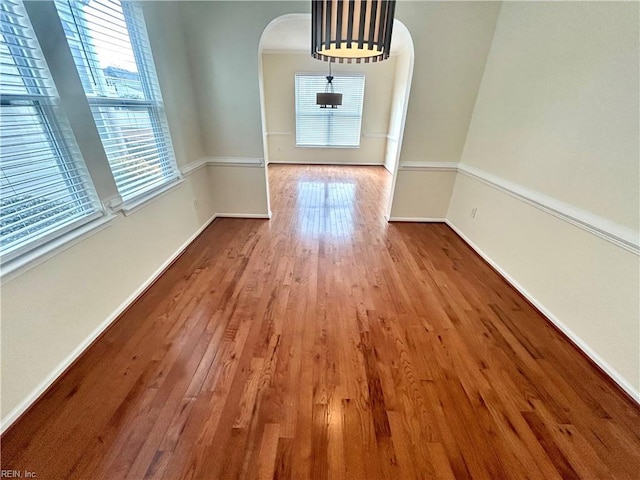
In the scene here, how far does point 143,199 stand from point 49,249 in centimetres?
82

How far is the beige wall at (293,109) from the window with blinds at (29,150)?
6061 millimetres

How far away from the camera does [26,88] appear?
1.31 meters

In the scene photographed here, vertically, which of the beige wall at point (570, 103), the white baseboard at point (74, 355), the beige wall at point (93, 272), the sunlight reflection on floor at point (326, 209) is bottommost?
the sunlight reflection on floor at point (326, 209)

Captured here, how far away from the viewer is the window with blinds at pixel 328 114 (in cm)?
661

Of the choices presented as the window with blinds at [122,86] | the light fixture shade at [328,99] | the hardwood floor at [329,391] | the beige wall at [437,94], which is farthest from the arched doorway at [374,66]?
the hardwood floor at [329,391]

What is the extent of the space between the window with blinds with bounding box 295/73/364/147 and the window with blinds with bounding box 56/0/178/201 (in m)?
5.15

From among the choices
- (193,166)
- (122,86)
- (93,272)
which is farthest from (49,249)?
(193,166)

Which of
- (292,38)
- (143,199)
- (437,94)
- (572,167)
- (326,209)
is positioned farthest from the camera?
(292,38)

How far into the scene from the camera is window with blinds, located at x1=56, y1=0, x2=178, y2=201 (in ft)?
5.25

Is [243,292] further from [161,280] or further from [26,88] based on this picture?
[26,88]

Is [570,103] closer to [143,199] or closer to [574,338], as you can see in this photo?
[574,338]

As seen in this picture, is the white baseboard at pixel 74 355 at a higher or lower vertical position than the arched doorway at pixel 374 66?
lower

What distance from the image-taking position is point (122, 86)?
1938 millimetres

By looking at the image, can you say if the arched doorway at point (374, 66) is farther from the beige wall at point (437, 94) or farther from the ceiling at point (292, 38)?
the beige wall at point (437, 94)
